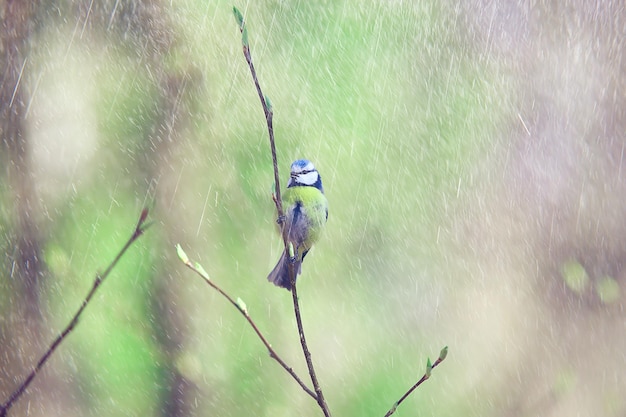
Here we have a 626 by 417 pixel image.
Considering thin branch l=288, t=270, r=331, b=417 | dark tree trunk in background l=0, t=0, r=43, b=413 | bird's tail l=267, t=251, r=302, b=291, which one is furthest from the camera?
dark tree trunk in background l=0, t=0, r=43, b=413

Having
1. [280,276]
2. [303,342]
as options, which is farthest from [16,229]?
[303,342]

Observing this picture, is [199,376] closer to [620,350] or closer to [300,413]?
[300,413]

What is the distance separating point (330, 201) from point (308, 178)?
104 cm

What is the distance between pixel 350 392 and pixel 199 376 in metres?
0.53

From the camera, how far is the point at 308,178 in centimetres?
129

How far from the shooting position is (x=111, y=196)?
2.13 m

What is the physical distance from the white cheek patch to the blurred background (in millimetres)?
867

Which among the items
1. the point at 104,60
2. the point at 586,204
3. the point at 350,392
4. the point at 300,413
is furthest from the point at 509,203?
the point at 104,60

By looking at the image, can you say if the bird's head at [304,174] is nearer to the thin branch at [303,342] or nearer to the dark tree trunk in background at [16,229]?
the thin branch at [303,342]

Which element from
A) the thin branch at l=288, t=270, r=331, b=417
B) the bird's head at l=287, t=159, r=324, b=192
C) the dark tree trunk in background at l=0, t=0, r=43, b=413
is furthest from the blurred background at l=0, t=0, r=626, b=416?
the thin branch at l=288, t=270, r=331, b=417

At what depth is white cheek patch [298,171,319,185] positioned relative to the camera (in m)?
1.28

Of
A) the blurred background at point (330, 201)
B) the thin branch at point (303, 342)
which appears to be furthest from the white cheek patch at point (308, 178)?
the blurred background at point (330, 201)

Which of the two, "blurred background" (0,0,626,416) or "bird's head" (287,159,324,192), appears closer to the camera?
"bird's head" (287,159,324,192)

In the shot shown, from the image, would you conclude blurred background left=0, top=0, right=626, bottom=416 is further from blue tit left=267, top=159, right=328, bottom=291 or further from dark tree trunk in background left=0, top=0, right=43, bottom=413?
blue tit left=267, top=159, right=328, bottom=291
